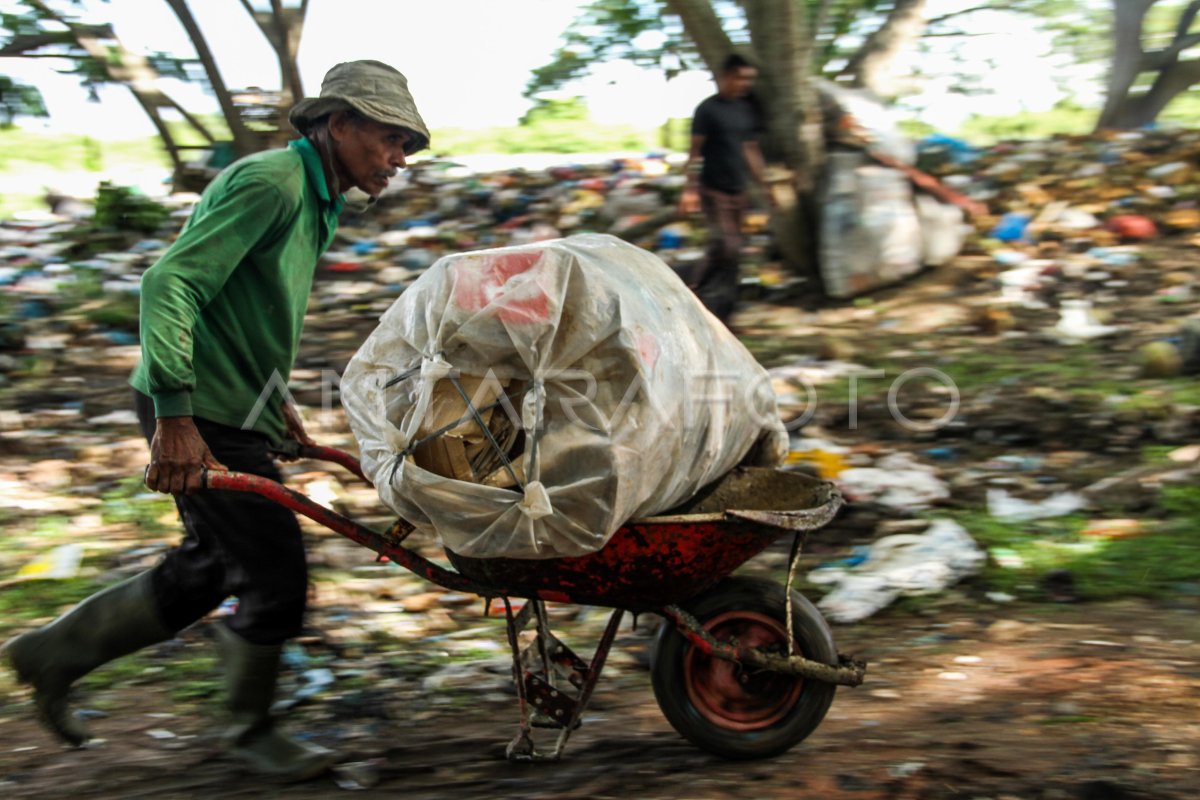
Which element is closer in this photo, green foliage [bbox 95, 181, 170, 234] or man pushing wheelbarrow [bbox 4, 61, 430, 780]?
man pushing wheelbarrow [bbox 4, 61, 430, 780]

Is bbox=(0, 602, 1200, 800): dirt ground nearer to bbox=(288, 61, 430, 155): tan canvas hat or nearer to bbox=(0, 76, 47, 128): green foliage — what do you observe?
bbox=(288, 61, 430, 155): tan canvas hat

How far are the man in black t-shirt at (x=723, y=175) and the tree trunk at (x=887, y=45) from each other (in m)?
1.31

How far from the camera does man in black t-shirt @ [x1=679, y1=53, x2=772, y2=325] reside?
6453 millimetres

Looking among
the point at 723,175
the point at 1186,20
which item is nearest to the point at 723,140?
the point at 723,175

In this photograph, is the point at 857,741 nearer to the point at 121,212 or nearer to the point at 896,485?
the point at 896,485

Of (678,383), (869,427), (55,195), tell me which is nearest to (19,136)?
(55,195)

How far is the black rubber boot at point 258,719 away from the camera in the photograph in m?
2.75

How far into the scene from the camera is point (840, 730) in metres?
2.98

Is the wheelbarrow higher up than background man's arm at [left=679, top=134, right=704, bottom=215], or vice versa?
background man's arm at [left=679, top=134, right=704, bottom=215]

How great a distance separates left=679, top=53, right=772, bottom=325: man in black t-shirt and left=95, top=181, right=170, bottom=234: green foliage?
3.75 metres

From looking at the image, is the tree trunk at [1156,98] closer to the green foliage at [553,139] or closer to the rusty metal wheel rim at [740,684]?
the green foliage at [553,139]

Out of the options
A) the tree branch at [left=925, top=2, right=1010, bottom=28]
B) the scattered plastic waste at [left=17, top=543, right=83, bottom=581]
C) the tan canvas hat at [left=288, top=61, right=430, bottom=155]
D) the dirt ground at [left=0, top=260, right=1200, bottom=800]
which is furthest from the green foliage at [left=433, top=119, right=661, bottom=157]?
the tan canvas hat at [left=288, top=61, right=430, bottom=155]

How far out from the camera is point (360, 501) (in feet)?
15.3

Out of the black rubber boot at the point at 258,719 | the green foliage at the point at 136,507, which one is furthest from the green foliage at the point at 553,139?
the black rubber boot at the point at 258,719
